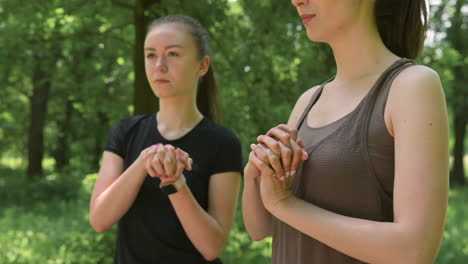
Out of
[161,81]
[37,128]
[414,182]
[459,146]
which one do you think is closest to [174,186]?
[161,81]

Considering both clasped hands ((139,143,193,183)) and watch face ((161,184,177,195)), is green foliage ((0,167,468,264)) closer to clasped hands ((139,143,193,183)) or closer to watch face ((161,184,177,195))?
watch face ((161,184,177,195))

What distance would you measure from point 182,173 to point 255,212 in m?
0.54

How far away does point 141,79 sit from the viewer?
4938mm

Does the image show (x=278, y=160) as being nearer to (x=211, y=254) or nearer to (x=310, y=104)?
(x=310, y=104)

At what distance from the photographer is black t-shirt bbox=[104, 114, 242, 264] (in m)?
2.29

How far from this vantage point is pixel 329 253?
1.52 m

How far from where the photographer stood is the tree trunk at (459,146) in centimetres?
1911

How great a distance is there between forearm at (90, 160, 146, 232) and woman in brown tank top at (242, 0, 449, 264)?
0.59m

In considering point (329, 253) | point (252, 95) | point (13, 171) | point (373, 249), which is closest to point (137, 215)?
point (329, 253)

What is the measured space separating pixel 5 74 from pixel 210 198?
621cm

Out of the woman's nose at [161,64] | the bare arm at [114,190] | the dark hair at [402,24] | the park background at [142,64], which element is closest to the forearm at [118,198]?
the bare arm at [114,190]

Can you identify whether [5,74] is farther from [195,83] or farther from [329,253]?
[329,253]

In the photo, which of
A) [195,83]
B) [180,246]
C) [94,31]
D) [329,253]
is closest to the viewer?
[329,253]

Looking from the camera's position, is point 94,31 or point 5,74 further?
point 5,74
